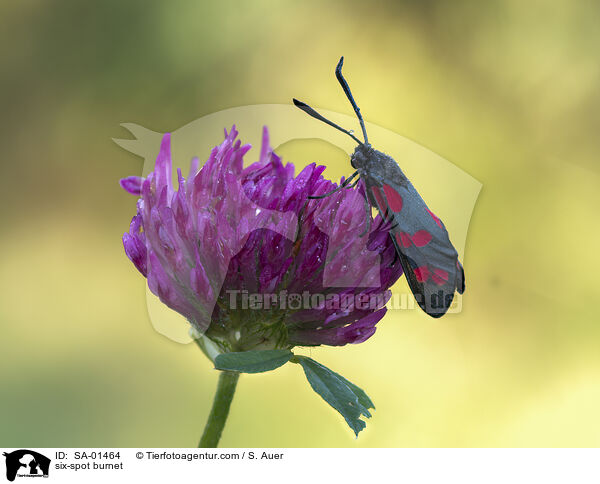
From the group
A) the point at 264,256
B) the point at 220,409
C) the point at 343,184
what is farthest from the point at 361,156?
the point at 220,409

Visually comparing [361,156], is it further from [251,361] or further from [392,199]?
[251,361]

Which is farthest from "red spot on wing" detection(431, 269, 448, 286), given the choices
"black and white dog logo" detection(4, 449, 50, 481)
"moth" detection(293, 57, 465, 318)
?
"black and white dog logo" detection(4, 449, 50, 481)

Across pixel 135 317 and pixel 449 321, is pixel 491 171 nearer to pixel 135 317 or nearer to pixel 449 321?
pixel 449 321

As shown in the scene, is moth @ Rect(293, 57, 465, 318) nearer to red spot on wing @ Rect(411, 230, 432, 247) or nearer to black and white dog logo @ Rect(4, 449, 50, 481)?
red spot on wing @ Rect(411, 230, 432, 247)

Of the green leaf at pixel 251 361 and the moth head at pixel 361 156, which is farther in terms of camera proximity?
the moth head at pixel 361 156

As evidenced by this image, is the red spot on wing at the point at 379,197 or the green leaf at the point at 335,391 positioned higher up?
the red spot on wing at the point at 379,197

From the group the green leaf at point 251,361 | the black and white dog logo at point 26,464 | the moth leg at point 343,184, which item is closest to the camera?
the green leaf at point 251,361

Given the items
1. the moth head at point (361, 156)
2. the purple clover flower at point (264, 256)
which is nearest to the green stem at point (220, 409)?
the purple clover flower at point (264, 256)

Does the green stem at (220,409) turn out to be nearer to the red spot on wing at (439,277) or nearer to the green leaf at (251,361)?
the green leaf at (251,361)
